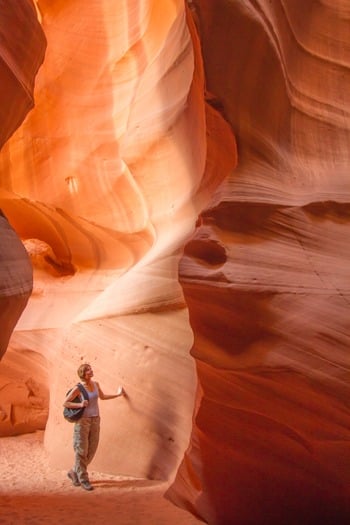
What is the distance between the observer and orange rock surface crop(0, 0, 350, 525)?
136 inches

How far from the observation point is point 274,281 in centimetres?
349

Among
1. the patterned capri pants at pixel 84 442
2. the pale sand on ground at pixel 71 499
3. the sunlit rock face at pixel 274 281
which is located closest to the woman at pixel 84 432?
the patterned capri pants at pixel 84 442

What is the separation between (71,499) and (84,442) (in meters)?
0.57

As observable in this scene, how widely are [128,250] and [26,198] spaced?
1567mm

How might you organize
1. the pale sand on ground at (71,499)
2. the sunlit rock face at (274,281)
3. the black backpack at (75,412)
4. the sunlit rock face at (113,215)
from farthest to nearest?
the sunlit rock face at (113,215)
the black backpack at (75,412)
the pale sand on ground at (71,499)
the sunlit rock face at (274,281)

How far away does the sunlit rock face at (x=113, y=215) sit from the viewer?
5.85 metres

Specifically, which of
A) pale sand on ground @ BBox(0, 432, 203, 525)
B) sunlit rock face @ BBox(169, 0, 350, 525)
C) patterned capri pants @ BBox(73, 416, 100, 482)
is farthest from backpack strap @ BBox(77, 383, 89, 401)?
sunlit rock face @ BBox(169, 0, 350, 525)

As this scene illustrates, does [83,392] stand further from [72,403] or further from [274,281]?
[274,281]

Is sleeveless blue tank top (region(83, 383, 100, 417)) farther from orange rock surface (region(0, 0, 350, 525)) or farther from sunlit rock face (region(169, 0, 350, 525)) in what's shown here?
sunlit rock face (region(169, 0, 350, 525))

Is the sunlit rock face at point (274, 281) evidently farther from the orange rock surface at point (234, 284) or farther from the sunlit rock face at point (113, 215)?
the sunlit rock face at point (113, 215)

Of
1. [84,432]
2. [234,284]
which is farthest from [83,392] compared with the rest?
[234,284]

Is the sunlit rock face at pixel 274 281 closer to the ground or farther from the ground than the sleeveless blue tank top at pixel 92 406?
farther from the ground

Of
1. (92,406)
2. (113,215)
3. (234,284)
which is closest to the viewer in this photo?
(234,284)

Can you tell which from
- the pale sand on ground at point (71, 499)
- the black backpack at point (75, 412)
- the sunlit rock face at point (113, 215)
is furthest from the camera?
the sunlit rock face at point (113, 215)
